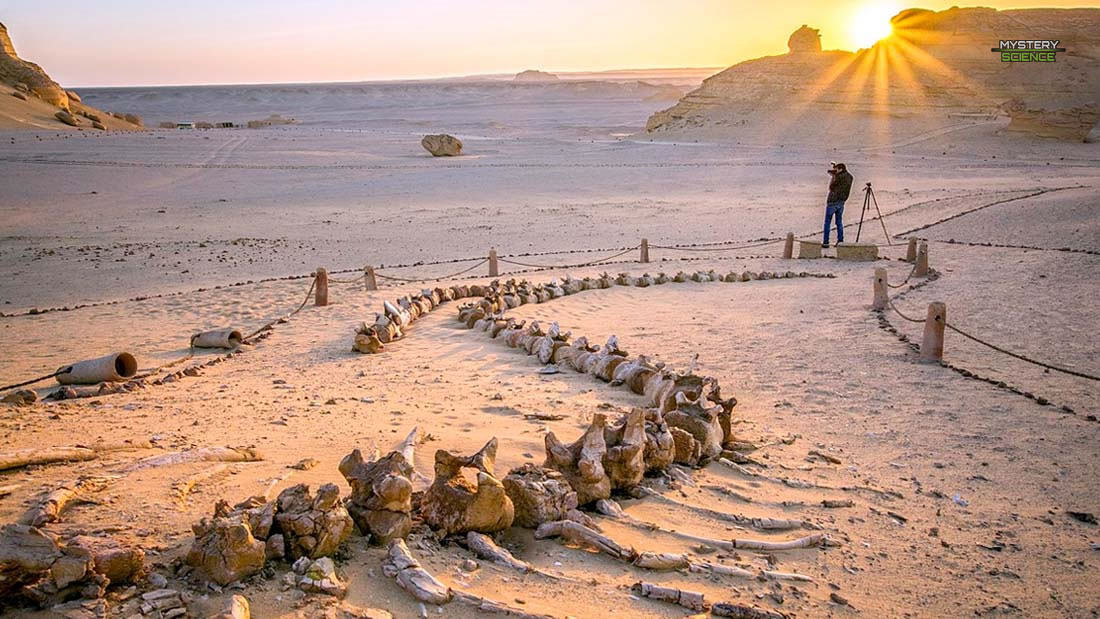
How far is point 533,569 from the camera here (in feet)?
12.7

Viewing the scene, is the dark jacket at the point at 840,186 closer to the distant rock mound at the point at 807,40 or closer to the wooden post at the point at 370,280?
the wooden post at the point at 370,280

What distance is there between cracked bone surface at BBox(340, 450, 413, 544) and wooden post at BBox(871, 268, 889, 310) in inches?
327

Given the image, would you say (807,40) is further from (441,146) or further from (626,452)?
(626,452)

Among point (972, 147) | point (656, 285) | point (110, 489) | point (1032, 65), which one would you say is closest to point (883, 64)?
point (1032, 65)

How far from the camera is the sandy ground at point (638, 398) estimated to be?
403 cm

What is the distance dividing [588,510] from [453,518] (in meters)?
0.96

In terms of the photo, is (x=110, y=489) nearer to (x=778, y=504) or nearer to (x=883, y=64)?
(x=778, y=504)

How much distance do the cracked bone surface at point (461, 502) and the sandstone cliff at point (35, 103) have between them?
4950cm

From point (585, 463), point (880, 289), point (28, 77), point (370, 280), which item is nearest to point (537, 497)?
point (585, 463)

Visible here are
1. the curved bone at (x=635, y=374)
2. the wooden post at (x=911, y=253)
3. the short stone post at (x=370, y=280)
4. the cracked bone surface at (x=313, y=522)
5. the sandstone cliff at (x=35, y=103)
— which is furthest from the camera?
the sandstone cliff at (x=35, y=103)

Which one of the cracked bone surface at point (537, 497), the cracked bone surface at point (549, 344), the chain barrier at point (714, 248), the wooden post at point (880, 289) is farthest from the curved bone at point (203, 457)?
the chain barrier at point (714, 248)

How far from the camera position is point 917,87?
151 ft

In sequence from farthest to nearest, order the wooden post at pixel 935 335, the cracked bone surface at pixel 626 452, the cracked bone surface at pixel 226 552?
the wooden post at pixel 935 335, the cracked bone surface at pixel 626 452, the cracked bone surface at pixel 226 552

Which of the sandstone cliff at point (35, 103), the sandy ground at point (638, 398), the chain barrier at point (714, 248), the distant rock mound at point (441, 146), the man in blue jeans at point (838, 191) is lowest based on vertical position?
the sandy ground at point (638, 398)
